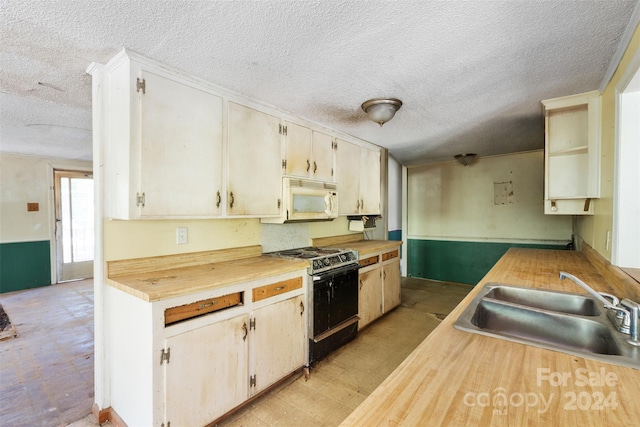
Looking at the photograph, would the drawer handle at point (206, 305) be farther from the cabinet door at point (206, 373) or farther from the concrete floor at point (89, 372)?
the concrete floor at point (89, 372)

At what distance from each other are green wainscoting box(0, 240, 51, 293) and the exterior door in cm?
18

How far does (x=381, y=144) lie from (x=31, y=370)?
4.28 m

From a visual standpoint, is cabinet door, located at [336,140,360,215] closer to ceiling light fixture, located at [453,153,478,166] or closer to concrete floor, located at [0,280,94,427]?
ceiling light fixture, located at [453,153,478,166]

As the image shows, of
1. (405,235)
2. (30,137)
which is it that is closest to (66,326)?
(30,137)

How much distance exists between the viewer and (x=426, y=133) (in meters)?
3.41

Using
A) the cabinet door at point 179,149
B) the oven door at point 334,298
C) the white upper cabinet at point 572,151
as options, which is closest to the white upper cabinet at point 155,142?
the cabinet door at point 179,149

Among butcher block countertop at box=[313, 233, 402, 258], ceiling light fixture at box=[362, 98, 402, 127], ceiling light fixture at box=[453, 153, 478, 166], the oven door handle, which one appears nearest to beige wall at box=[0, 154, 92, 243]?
butcher block countertop at box=[313, 233, 402, 258]

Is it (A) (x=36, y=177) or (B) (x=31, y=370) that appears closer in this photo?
(B) (x=31, y=370)

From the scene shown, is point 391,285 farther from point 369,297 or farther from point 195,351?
point 195,351

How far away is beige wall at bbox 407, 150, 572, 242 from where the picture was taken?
4.40 meters

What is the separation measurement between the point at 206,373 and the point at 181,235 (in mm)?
1011

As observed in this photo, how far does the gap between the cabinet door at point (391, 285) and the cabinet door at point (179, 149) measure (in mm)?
2308

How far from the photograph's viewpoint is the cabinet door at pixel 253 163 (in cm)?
222

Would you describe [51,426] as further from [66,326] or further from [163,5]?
[163,5]
